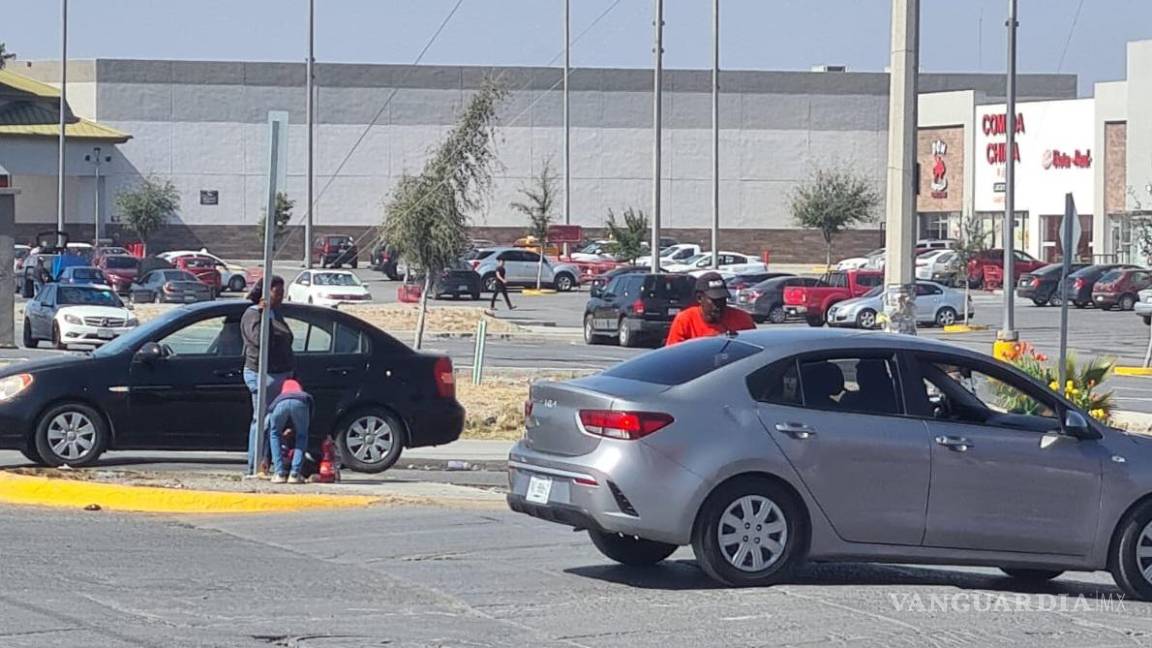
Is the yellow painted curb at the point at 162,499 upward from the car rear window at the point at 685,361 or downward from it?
downward

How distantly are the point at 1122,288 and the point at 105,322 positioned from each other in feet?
120

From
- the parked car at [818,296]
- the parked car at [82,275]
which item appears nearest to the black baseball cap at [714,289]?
the parked car at [818,296]

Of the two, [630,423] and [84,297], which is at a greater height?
[84,297]

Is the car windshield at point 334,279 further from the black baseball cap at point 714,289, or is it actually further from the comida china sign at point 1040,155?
the black baseball cap at point 714,289

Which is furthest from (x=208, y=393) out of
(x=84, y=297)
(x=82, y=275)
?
(x=82, y=275)

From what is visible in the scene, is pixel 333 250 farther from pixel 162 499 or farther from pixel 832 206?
pixel 162 499

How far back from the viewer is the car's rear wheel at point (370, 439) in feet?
53.3

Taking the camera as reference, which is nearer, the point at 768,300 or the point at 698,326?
the point at 698,326

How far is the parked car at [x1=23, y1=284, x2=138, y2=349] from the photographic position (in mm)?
37750

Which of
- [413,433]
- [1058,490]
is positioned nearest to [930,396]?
[1058,490]

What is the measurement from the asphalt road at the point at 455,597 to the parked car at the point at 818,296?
39.1 meters

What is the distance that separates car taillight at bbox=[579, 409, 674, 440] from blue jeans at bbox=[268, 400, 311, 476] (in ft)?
15.5

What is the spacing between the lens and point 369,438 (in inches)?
644

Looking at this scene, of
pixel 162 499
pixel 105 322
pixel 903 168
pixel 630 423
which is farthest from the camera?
pixel 105 322
